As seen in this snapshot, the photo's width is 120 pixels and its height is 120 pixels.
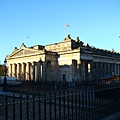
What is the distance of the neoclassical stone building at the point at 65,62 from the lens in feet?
192

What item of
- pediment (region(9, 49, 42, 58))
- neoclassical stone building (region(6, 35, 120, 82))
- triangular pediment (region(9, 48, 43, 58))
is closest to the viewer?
neoclassical stone building (region(6, 35, 120, 82))

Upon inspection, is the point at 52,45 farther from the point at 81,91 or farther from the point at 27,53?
the point at 81,91

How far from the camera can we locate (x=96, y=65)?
6675 cm

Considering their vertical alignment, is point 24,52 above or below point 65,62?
above

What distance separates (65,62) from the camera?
200ft

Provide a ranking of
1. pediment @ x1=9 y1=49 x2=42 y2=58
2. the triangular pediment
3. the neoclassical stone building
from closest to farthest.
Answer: the neoclassical stone building
the triangular pediment
pediment @ x1=9 y1=49 x2=42 y2=58

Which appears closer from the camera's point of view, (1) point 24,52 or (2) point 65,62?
(2) point 65,62

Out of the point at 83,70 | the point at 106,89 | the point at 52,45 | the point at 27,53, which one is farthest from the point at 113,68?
the point at 106,89

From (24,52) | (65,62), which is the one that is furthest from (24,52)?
(65,62)

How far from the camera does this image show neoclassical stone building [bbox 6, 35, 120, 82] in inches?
2298

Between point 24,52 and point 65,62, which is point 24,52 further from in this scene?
point 65,62

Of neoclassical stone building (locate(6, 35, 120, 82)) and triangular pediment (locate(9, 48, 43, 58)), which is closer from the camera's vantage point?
neoclassical stone building (locate(6, 35, 120, 82))

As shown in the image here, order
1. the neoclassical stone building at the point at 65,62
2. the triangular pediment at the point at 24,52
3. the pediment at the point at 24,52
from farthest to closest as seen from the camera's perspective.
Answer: the pediment at the point at 24,52 < the triangular pediment at the point at 24,52 < the neoclassical stone building at the point at 65,62

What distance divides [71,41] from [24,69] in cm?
2299
